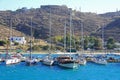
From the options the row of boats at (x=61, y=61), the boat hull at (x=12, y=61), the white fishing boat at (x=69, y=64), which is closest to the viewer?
the white fishing boat at (x=69, y=64)

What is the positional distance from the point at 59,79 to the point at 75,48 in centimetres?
8236

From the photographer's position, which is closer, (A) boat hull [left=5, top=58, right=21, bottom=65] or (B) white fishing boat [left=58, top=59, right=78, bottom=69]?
(B) white fishing boat [left=58, top=59, right=78, bottom=69]

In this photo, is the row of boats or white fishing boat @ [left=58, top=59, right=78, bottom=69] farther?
the row of boats

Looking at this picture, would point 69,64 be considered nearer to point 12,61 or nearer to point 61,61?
point 61,61

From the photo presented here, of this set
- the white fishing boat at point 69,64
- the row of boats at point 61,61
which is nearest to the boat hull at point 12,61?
the row of boats at point 61,61

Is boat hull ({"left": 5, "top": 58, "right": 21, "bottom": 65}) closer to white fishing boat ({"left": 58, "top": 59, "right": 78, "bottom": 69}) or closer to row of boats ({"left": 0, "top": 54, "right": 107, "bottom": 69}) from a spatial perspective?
row of boats ({"left": 0, "top": 54, "right": 107, "bottom": 69})

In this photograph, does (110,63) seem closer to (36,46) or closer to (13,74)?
(13,74)

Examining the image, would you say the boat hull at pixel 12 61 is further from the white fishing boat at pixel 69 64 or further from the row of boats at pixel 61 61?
the white fishing boat at pixel 69 64

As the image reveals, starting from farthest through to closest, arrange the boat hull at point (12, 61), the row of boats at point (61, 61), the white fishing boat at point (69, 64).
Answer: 1. the boat hull at point (12, 61)
2. the row of boats at point (61, 61)
3. the white fishing boat at point (69, 64)

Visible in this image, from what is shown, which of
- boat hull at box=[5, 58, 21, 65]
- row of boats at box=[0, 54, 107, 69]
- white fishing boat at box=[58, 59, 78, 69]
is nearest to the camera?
white fishing boat at box=[58, 59, 78, 69]

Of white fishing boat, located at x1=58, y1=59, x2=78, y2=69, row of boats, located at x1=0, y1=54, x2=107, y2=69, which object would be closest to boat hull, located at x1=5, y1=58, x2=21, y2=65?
row of boats, located at x1=0, y1=54, x2=107, y2=69

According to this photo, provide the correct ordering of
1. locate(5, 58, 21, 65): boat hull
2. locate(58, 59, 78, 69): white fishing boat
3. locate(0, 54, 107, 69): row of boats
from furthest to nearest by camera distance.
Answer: locate(5, 58, 21, 65): boat hull < locate(0, 54, 107, 69): row of boats < locate(58, 59, 78, 69): white fishing boat

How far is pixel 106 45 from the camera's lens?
176 m

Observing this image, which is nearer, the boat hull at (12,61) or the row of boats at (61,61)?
the row of boats at (61,61)
